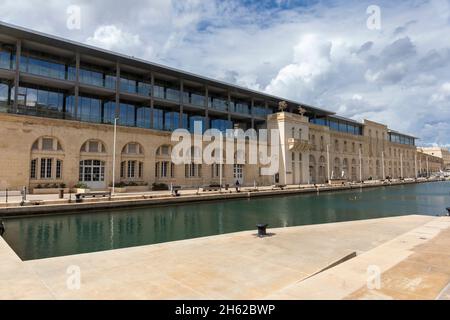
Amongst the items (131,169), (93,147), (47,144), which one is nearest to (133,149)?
(131,169)

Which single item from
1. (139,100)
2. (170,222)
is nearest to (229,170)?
(139,100)

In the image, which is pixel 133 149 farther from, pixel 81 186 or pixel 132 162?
pixel 81 186

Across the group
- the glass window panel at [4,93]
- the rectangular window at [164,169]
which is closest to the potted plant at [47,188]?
the glass window panel at [4,93]

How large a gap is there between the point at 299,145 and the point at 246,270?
2089 inches

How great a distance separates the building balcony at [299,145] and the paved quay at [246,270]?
46375mm

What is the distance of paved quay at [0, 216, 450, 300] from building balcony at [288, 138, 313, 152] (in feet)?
152

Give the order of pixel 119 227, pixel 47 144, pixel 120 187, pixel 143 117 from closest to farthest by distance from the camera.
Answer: pixel 119 227, pixel 47 144, pixel 120 187, pixel 143 117

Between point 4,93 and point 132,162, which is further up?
point 4,93

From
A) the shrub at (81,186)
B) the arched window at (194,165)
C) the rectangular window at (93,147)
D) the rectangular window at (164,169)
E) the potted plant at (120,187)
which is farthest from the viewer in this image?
the arched window at (194,165)

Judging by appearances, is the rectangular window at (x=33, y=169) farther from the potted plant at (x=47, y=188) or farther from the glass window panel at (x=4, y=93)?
the glass window panel at (x=4, y=93)

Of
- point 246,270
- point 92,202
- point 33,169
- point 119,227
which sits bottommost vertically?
point 119,227

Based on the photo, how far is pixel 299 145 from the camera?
5788 centimetres

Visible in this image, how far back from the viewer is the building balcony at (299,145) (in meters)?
56.4
